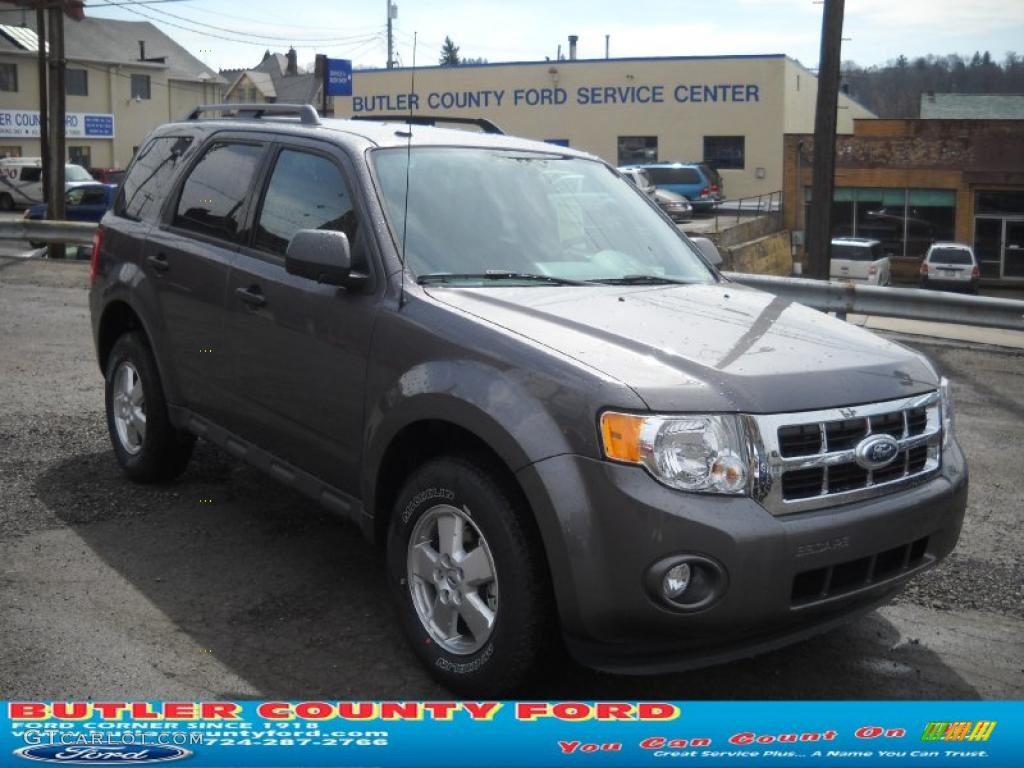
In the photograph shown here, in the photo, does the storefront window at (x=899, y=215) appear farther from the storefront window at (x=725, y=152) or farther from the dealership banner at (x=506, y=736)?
the dealership banner at (x=506, y=736)

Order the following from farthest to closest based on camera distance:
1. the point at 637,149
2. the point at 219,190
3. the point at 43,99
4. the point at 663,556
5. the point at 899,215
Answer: the point at 637,149
the point at 899,215
the point at 43,99
the point at 219,190
the point at 663,556

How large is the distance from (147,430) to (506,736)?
365 cm

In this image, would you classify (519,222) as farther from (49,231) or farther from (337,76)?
(49,231)

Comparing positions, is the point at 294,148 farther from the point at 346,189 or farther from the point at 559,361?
the point at 559,361

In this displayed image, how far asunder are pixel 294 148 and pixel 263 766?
2.95m

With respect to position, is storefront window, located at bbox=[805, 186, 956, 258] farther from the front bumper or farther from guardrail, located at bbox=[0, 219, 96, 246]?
the front bumper

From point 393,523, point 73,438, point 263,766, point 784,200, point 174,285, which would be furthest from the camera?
point 784,200

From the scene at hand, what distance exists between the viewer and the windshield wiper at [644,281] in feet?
15.3

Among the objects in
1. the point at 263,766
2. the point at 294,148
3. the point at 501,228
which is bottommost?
the point at 263,766

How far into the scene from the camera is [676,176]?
43.7m

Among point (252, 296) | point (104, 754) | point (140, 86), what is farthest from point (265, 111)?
point (140, 86)

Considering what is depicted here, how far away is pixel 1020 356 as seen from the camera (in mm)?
10414

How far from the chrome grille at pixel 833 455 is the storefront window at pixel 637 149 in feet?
174

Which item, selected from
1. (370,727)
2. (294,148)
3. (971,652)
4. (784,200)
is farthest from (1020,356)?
(784,200)
